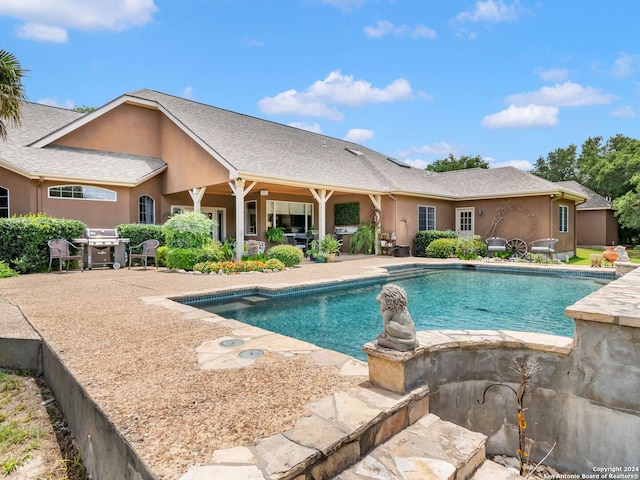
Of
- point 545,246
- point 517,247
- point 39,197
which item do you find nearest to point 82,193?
point 39,197

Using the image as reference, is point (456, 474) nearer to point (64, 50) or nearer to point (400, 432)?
point (400, 432)

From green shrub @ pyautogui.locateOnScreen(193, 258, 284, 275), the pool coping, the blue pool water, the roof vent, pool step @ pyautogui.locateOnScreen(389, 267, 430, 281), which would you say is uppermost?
the roof vent

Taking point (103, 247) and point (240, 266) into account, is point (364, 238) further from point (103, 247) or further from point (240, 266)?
point (103, 247)

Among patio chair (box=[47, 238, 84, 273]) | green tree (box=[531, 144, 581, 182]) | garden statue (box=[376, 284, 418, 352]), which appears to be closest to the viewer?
garden statue (box=[376, 284, 418, 352])

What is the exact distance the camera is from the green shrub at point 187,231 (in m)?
10.7

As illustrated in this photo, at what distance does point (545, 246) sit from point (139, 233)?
51.2ft

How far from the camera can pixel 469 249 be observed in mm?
14828

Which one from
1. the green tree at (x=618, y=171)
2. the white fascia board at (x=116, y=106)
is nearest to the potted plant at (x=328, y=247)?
the white fascia board at (x=116, y=106)

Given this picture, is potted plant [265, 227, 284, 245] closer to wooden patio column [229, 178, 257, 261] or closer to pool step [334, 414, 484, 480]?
wooden patio column [229, 178, 257, 261]

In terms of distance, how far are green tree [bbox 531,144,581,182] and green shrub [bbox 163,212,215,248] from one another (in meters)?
38.0

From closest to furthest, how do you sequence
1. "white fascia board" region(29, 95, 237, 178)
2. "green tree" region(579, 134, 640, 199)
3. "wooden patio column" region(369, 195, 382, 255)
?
"white fascia board" region(29, 95, 237, 178) < "wooden patio column" region(369, 195, 382, 255) < "green tree" region(579, 134, 640, 199)

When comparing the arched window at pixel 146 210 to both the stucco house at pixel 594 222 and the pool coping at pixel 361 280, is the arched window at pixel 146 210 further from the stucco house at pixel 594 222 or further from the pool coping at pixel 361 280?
the stucco house at pixel 594 222

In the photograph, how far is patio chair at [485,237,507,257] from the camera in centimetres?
1518

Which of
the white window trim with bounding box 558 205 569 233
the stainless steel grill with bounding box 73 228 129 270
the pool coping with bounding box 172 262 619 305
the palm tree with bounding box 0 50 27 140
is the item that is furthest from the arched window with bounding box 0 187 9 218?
the white window trim with bounding box 558 205 569 233
